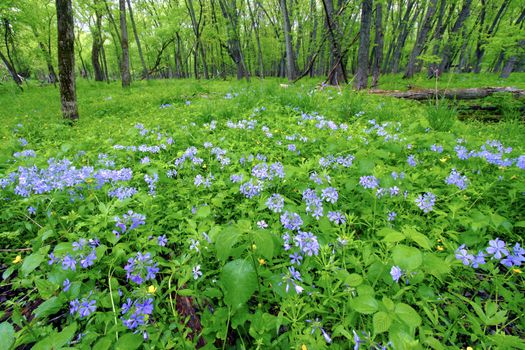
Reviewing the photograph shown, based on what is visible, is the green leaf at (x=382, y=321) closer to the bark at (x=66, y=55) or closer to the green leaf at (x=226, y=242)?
the green leaf at (x=226, y=242)

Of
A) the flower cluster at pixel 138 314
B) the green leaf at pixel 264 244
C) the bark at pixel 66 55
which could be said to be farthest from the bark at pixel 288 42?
the flower cluster at pixel 138 314

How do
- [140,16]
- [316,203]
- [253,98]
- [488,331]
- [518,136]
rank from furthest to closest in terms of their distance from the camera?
[140,16], [253,98], [518,136], [316,203], [488,331]

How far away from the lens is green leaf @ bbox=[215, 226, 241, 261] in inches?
42.9

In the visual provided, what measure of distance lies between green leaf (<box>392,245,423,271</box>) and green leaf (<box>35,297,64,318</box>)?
5.72 ft

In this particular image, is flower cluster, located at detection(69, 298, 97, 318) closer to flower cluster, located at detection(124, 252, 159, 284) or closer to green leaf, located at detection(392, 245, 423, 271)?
flower cluster, located at detection(124, 252, 159, 284)

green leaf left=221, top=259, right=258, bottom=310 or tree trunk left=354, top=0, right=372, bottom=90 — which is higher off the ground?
tree trunk left=354, top=0, right=372, bottom=90

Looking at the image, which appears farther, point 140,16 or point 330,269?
point 140,16

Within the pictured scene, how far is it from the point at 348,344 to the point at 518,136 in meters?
4.05

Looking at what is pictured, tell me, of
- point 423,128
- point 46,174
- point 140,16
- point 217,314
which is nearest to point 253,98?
point 423,128

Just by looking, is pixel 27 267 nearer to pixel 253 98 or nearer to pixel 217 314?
pixel 217 314

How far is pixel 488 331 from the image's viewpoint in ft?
4.41

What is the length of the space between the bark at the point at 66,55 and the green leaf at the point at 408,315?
6582mm

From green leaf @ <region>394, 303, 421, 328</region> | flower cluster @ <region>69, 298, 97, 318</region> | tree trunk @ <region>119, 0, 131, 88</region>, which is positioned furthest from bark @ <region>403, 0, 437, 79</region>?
tree trunk @ <region>119, 0, 131, 88</region>

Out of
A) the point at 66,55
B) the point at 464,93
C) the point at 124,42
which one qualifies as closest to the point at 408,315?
the point at 66,55
